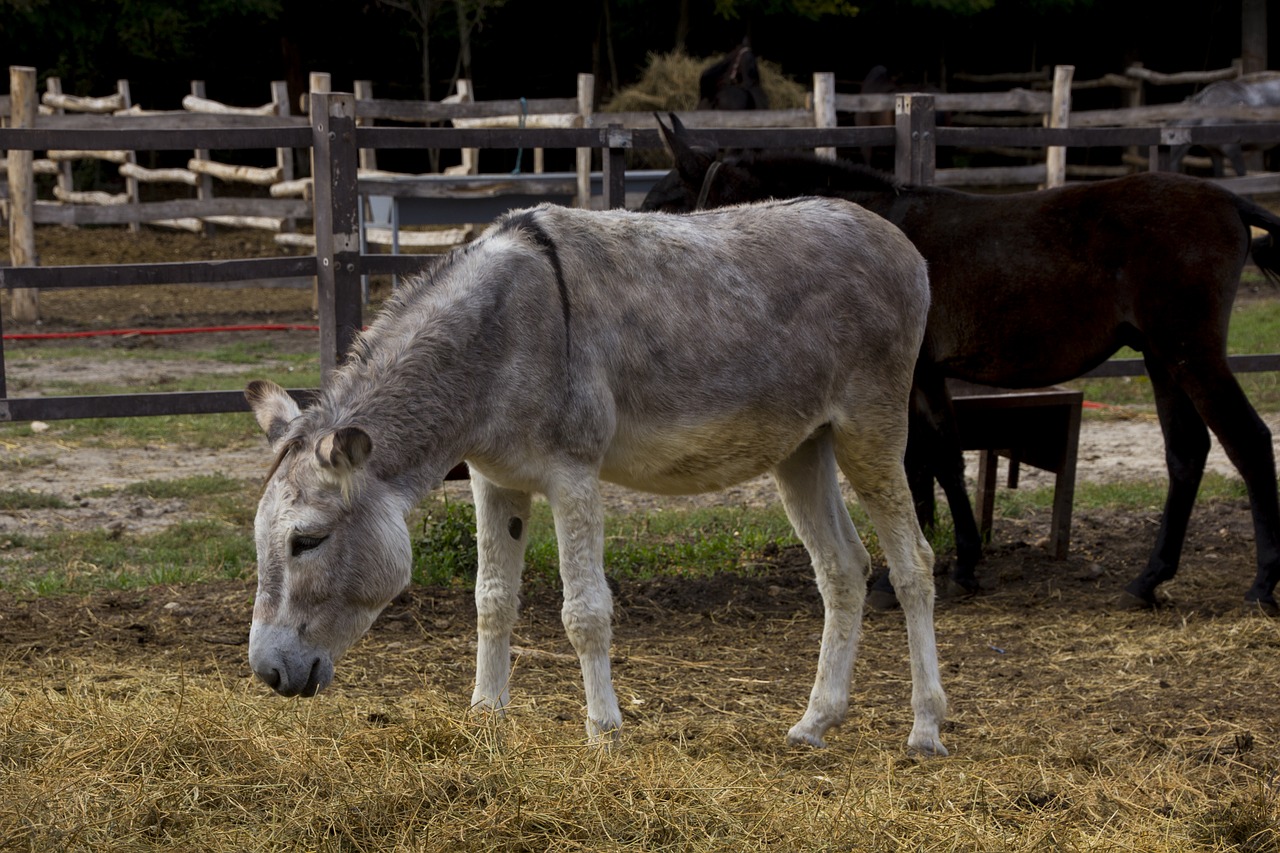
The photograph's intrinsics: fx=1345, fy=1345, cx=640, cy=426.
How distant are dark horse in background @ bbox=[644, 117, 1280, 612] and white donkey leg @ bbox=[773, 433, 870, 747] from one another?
176 cm

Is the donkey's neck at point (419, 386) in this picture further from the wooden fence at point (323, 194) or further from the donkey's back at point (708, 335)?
the wooden fence at point (323, 194)

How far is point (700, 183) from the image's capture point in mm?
6688

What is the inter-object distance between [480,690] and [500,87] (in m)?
20.7

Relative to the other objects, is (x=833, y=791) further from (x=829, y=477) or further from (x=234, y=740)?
(x=234, y=740)

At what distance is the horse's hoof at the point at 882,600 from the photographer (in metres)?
6.36

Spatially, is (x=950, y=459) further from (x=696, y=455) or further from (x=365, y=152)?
(x=365, y=152)

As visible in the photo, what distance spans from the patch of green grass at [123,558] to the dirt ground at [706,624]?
0.19 m

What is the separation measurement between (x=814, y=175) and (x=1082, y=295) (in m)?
1.42

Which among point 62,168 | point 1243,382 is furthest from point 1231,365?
point 62,168

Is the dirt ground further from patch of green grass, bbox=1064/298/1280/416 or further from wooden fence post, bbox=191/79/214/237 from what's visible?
wooden fence post, bbox=191/79/214/237

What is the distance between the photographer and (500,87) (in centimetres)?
2375

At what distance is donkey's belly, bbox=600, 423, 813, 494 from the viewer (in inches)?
165

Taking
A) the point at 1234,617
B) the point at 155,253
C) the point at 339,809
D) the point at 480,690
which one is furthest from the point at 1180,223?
the point at 155,253

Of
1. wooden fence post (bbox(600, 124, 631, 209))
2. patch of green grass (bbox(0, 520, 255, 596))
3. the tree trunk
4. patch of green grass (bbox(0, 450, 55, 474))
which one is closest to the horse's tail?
wooden fence post (bbox(600, 124, 631, 209))
